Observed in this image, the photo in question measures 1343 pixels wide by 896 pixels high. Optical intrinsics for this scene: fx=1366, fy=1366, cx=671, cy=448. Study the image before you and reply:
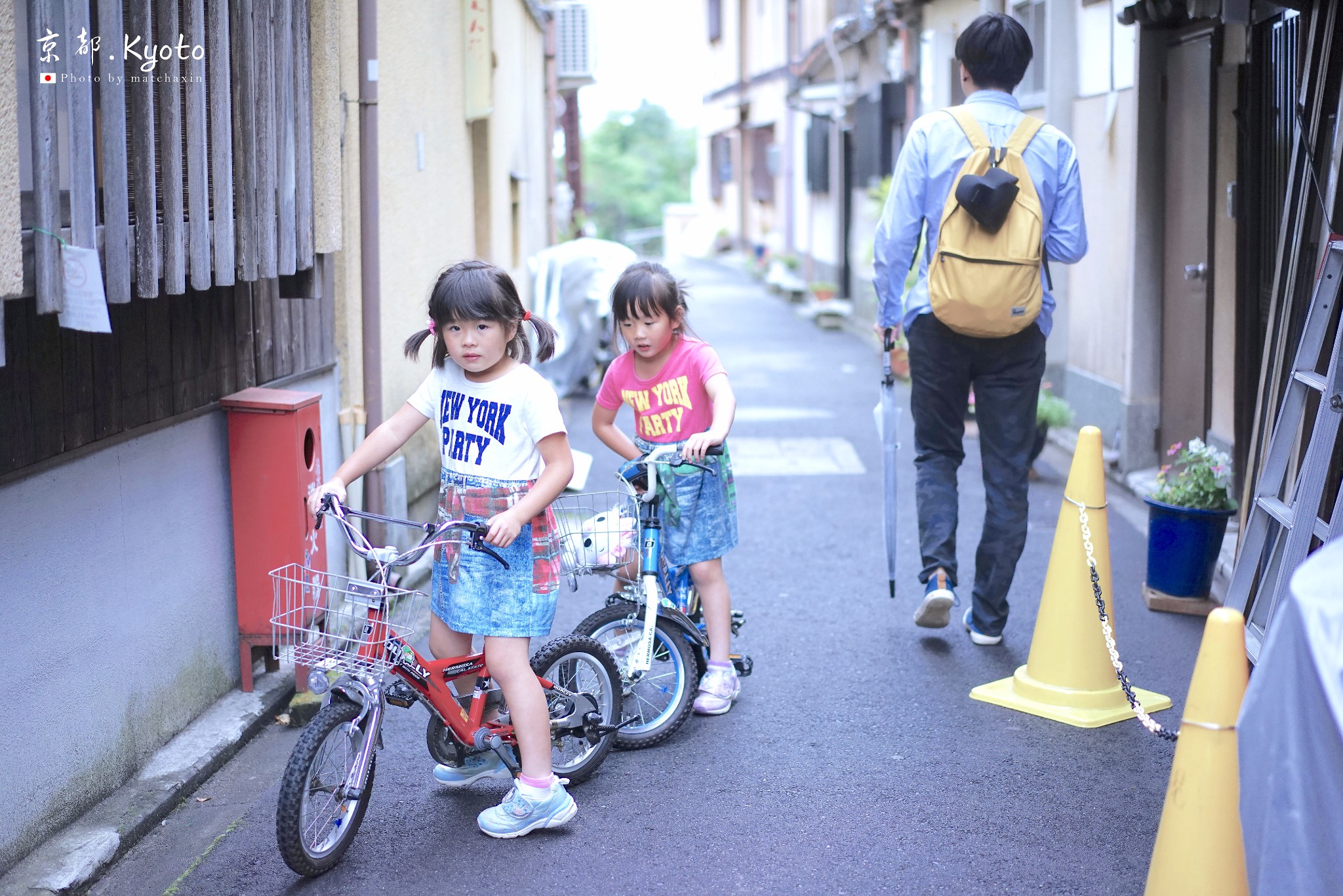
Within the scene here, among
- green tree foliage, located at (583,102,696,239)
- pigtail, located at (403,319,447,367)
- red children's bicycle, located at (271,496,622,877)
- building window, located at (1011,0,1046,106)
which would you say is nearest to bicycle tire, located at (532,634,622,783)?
red children's bicycle, located at (271,496,622,877)

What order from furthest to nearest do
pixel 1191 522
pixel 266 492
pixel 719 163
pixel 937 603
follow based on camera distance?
pixel 719 163 < pixel 1191 522 < pixel 937 603 < pixel 266 492

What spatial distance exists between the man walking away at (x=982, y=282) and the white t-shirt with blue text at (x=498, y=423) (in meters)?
1.83

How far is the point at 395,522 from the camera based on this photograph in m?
3.30

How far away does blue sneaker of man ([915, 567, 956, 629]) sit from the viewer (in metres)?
5.06

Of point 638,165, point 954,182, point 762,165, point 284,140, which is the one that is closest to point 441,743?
point 284,140

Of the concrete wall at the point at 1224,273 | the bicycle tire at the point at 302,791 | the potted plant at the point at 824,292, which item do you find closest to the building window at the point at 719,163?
the potted plant at the point at 824,292

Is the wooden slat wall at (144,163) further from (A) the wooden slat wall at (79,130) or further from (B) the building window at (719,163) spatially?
(B) the building window at (719,163)

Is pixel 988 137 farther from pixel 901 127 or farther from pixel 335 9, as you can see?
pixel 901 127

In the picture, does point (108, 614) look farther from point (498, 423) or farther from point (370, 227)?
point (370, 227)

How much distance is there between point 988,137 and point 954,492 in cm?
132

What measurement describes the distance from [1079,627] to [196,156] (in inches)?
121

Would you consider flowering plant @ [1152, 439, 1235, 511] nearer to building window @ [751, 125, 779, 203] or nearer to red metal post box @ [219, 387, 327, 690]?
red metal post box @ [219, 387, 327, 690]

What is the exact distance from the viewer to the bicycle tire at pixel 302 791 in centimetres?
323

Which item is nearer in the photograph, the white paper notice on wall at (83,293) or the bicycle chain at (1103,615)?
the white paper notice on wall at (83,293)
